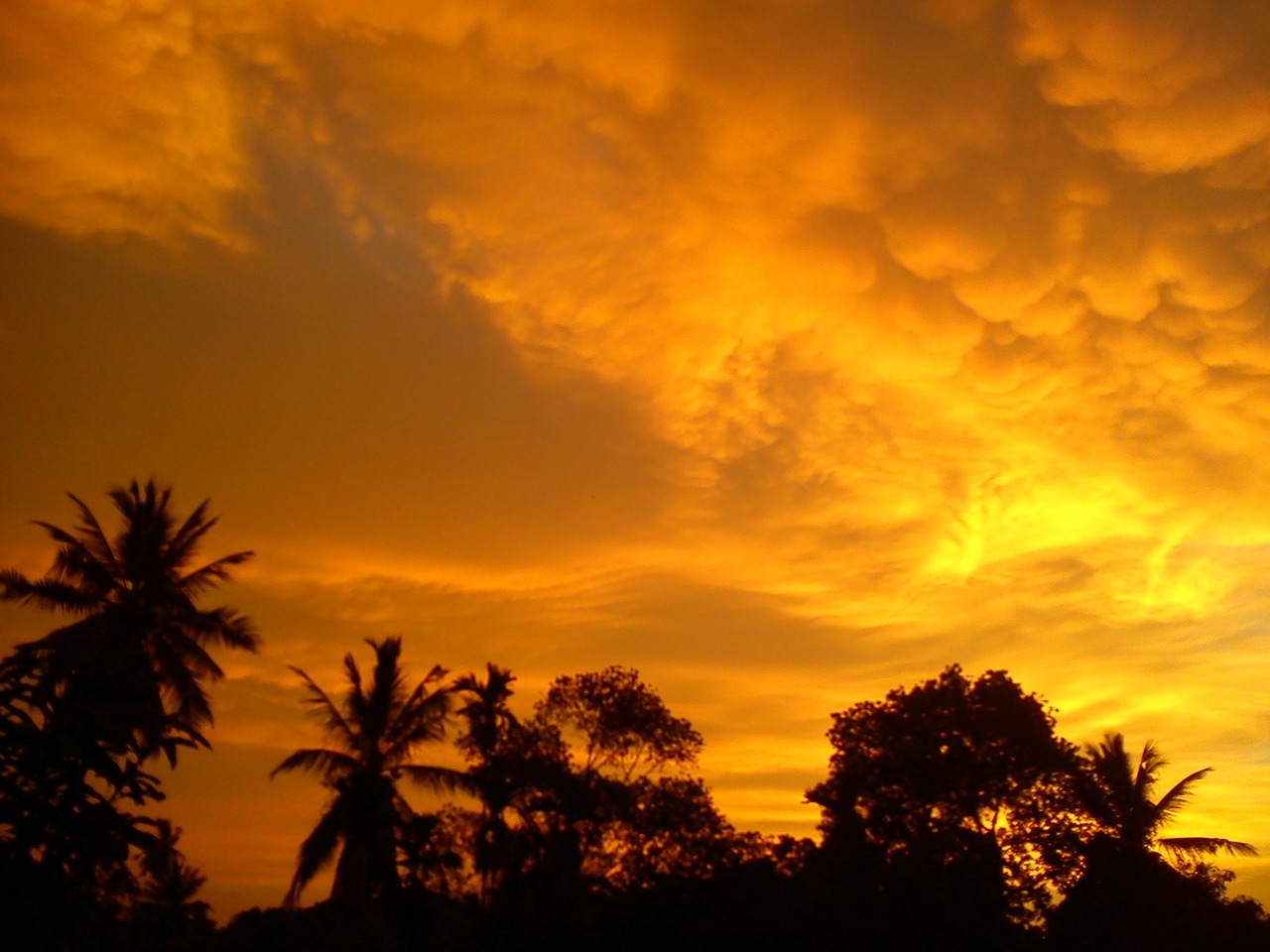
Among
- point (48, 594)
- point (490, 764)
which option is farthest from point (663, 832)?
point (48, 594)

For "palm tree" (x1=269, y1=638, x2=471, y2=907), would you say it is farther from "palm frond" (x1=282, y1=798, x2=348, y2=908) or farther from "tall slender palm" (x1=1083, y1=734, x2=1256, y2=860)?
"tall slender palm" (x1=1083, y1=734, x2=1256, y2=860)

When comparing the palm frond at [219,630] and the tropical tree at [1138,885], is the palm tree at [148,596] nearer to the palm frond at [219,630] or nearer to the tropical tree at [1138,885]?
the palm frond at [219,630]

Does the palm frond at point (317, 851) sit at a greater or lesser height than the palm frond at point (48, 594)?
lesser

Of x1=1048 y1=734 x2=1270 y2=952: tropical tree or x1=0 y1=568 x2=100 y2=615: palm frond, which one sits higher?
x1=0 y1=568 x2=100 y2=615: palm frond

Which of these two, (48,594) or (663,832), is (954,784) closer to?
(663,832)

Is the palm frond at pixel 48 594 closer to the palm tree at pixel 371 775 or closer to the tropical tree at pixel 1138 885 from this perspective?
the palm tree at pixel 371 775

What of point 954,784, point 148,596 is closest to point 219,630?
point 148,596

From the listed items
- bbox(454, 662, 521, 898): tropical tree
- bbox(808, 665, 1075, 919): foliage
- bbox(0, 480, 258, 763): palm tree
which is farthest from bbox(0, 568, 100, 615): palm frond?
bbox(808, 665, 1075, 919): foliage

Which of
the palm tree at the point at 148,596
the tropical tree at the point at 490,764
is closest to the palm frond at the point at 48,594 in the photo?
the palm tree at the point at 148,596

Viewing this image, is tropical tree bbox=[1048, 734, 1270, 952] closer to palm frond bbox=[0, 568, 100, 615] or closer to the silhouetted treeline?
the silhouetted treeline

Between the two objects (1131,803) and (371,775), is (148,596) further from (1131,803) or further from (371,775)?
(1131,803)

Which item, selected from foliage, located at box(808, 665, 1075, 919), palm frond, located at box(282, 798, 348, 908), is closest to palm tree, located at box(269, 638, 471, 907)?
palm frond, located at box(282, 798, 348, 908)

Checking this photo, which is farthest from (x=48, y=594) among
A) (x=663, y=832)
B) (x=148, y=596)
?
(x=663, y=832)

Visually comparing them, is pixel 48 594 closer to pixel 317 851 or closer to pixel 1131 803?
pixel 317 851
